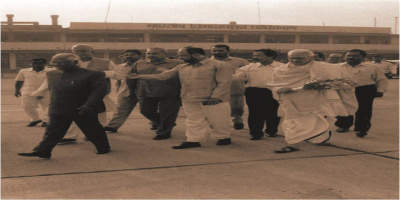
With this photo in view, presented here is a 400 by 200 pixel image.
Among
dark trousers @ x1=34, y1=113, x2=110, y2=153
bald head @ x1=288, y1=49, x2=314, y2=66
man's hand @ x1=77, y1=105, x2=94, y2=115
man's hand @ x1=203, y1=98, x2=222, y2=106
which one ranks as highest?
bald head @ x1=288, y1=49, x2=314, y2=66

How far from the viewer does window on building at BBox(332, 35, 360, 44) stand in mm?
70812

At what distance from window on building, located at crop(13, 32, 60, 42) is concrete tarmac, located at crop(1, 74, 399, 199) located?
54.5 metres

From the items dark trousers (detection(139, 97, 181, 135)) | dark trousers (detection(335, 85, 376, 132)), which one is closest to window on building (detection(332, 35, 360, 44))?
dark trousers (detection(335, 85, 376, 132))

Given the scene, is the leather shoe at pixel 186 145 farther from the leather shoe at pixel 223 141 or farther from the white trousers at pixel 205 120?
the leather shoe at pixel 223 141

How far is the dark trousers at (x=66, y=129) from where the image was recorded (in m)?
6.80

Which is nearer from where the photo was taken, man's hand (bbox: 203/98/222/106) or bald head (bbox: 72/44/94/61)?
man's hand (bbox: 203/98/222/106)

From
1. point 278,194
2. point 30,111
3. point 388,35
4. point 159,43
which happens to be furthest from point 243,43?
point 278,194

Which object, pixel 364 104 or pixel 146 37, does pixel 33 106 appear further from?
pixel 146 37

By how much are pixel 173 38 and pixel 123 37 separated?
6176 millimetres

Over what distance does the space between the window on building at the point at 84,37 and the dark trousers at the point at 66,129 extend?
185 ft

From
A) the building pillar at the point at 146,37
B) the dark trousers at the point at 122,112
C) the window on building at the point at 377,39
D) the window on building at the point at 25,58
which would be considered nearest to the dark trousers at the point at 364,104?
the dark trousers at the point at 122,112

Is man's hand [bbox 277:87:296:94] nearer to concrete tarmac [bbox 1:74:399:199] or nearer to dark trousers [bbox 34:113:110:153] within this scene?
concrete tarmac [bbox 1:74:399:199]

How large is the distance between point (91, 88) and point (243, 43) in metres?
59.9

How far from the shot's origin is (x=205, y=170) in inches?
239
